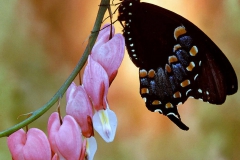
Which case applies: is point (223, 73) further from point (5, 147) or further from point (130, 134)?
→ point (5, 147)

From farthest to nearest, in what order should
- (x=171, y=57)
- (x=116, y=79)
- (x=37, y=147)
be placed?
(x=116, y=79) → (x=171, y=57) → (x=37, y=147)

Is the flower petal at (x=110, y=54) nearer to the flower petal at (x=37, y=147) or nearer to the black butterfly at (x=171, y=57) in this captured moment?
the black butterfly at (x=171, y=57)

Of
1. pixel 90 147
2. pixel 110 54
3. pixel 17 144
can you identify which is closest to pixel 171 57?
pixel 110 54

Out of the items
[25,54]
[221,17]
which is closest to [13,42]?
[25,54]

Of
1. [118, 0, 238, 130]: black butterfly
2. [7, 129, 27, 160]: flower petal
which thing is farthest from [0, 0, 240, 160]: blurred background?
[7, 129, 27, 160]: flower petal

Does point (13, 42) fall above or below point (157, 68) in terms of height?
above

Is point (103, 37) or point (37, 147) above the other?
point (103, 37)

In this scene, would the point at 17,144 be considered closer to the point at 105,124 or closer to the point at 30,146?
the point at 30,146
